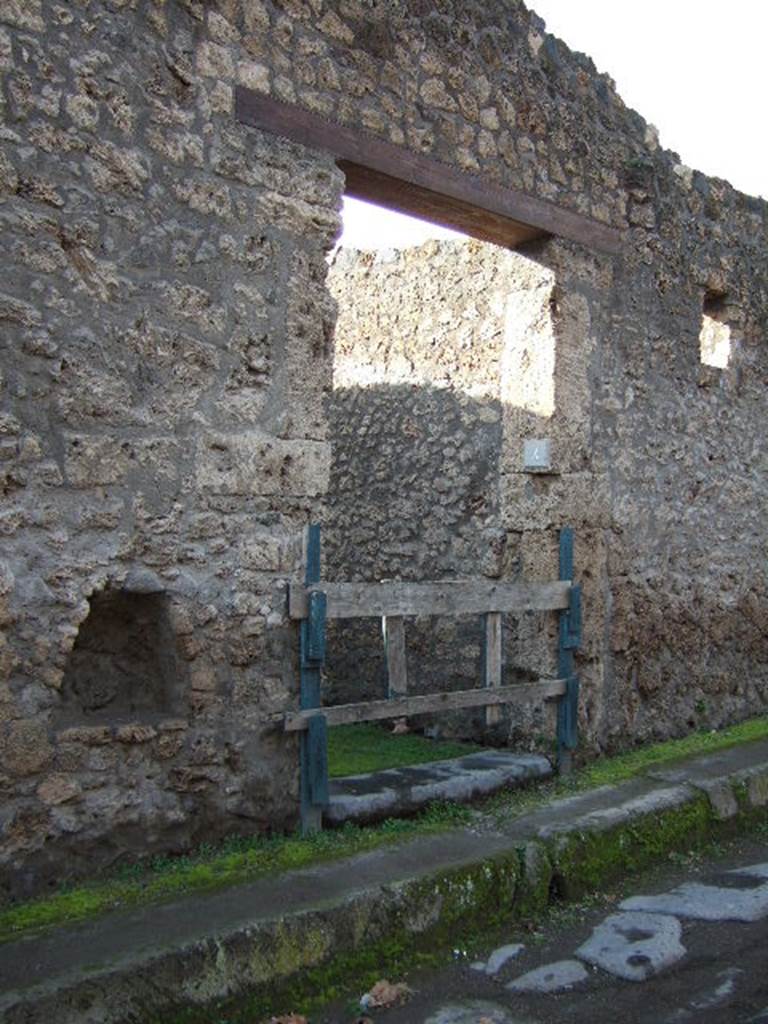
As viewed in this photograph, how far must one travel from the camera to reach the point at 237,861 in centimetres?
348

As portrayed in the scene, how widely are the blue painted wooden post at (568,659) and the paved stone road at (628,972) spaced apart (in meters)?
1.10

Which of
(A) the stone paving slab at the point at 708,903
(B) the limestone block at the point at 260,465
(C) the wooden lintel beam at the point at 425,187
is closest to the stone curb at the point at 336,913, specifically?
(A) the stone paving slab at the point at 708,903

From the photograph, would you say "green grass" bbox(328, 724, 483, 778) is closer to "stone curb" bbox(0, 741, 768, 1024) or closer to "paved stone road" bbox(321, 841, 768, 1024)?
"stone curb" bbox(0, 741, 768, 1024)

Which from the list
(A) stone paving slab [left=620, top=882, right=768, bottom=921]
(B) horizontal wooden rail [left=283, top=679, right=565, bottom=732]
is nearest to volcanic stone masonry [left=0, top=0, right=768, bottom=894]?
(B) horizontal wooden rail [left=283, top=679, right=565, bottom=732]

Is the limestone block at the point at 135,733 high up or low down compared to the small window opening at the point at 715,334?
down

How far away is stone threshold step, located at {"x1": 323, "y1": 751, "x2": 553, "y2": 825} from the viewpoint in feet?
13.5

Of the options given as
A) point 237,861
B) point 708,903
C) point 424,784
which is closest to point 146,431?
point 237,861

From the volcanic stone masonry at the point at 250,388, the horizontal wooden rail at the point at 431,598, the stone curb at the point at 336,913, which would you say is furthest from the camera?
the horizontal wooden rail at the point at 431,598

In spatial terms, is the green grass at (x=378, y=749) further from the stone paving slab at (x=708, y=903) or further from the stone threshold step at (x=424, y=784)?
the stone paving slab at (x=708, y=903)

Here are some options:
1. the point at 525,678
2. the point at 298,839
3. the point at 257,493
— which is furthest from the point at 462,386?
the point at 298,839

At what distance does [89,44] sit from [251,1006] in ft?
10.0

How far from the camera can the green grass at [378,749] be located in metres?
4.97

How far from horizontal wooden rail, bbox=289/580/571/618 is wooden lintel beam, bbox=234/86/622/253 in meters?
1.75

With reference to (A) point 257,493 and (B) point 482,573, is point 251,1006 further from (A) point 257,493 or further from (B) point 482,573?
(B) point 482,573
